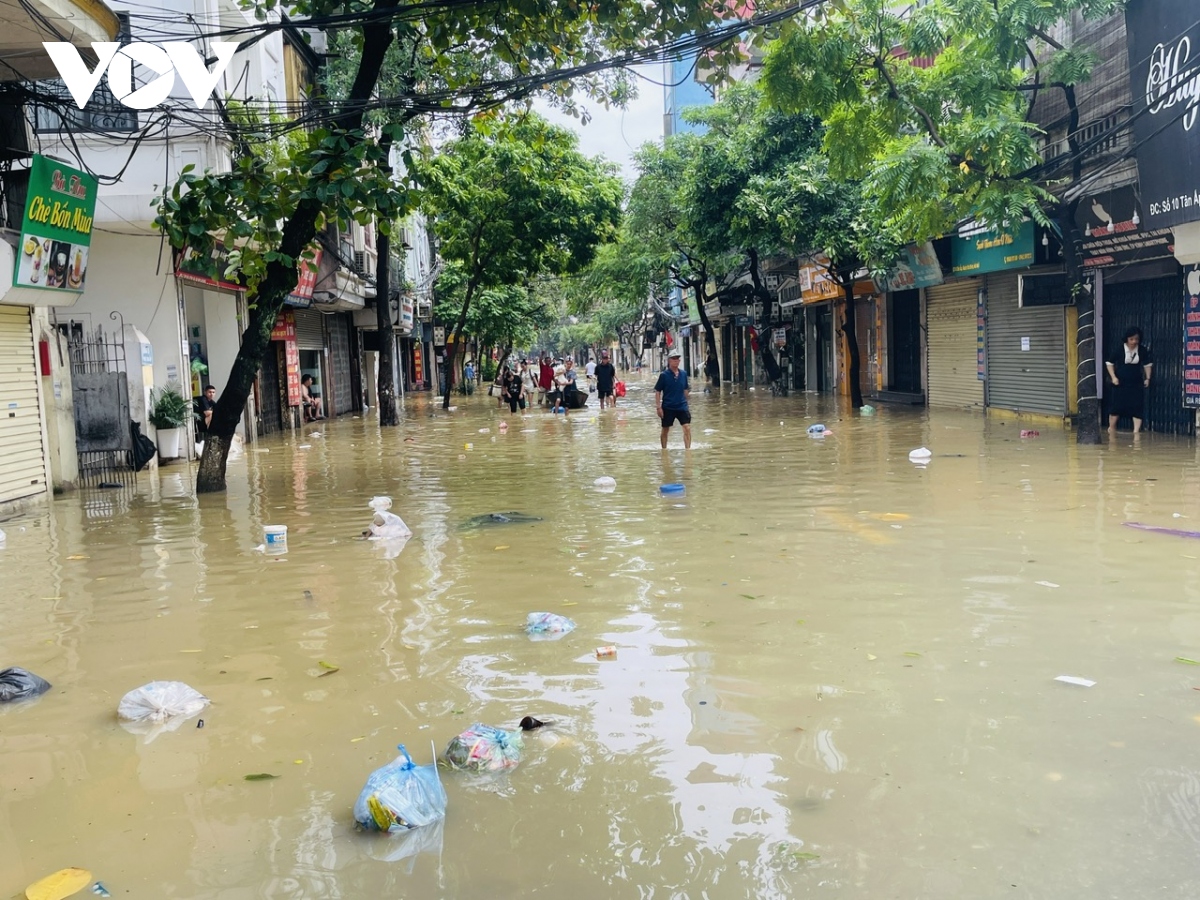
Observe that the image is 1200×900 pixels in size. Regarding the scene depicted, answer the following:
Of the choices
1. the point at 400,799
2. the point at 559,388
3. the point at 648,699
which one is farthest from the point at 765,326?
the point at 400,799

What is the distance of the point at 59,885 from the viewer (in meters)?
3.43

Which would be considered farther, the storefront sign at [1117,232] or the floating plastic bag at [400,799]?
the storefront sign at [1117,232]

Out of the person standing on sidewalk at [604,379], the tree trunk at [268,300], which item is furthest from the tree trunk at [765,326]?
the tree trunk at [268,300]

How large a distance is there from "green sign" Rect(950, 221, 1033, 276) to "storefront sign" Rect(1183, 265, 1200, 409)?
3419mm

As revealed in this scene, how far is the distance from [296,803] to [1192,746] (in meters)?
3.56

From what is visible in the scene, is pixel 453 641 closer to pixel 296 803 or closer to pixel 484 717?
pixel 484 717

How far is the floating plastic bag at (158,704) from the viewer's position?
16.4 ft

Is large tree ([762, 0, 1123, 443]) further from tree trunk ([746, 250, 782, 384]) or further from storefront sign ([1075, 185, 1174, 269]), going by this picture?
tree trunk ([746, 250, 782, 384])

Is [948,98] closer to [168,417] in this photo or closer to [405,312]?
[168,417]

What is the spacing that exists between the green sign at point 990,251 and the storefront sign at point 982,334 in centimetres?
93

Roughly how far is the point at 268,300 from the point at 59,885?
34.0 ft

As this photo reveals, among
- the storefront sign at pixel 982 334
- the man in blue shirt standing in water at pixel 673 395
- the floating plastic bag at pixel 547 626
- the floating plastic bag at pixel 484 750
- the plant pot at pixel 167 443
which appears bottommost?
the floating plastic bag at pixel 484 750

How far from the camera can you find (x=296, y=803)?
4039 mm

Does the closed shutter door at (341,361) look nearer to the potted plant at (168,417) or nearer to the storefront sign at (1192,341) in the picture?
the potted plant at (168,417)
